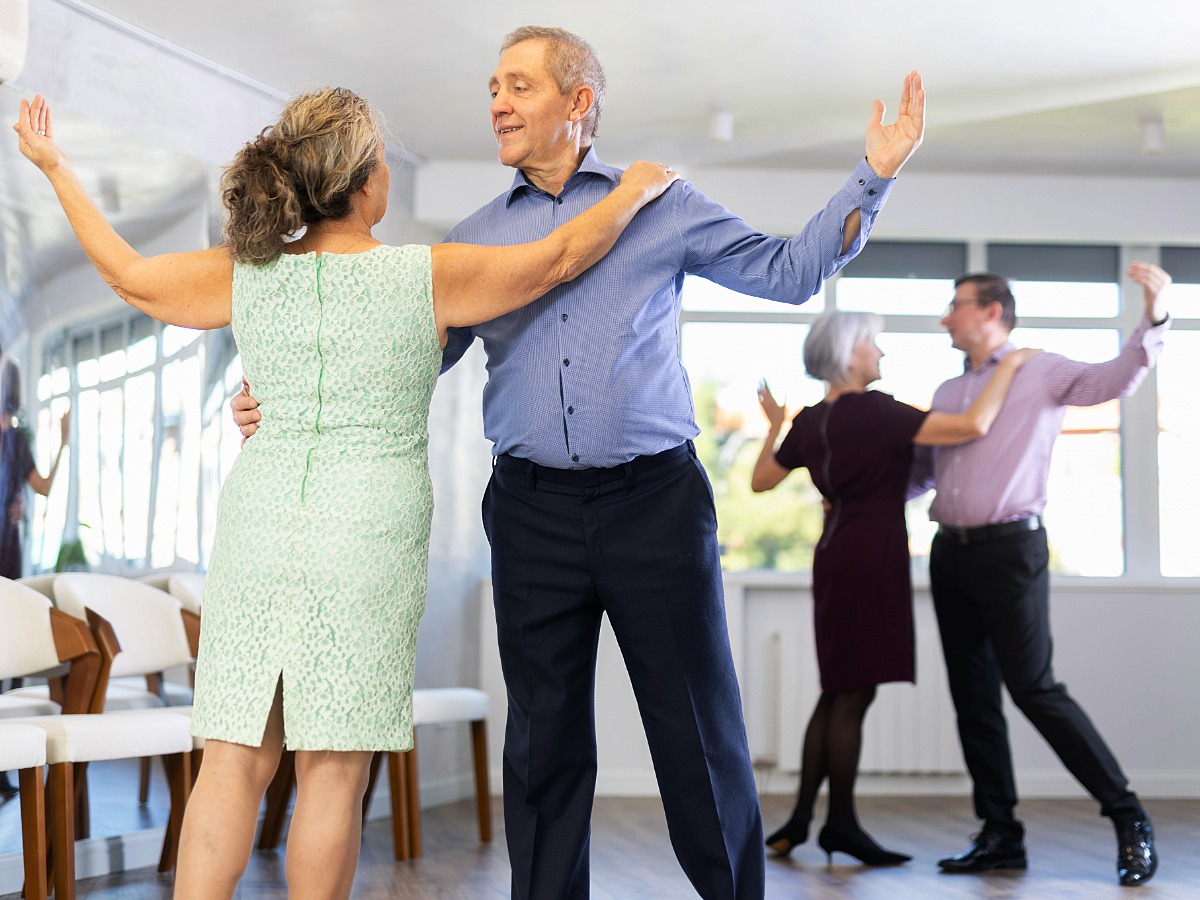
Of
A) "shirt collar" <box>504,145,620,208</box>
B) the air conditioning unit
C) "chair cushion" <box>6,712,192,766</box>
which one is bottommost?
"chair cushion" <box>6,712,192,766</box>

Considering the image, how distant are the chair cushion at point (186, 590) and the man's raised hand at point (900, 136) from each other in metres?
2.59

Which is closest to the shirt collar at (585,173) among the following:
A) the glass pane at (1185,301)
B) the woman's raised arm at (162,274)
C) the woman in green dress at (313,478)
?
the woman in green dress at (313,478)

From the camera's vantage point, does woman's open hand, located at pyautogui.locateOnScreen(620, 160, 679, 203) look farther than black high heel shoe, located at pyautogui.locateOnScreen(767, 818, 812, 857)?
No

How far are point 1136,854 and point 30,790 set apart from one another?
111 inches

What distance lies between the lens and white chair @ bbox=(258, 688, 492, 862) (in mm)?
3457

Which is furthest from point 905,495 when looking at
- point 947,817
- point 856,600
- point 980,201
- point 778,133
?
point 980,201

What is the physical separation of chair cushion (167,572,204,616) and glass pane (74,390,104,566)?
0.83 feet

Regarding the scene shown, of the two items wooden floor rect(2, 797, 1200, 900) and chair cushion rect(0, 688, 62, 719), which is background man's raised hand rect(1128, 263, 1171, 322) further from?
chair cushion rect(0, 688, 62, 719)

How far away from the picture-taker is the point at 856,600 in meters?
3.36

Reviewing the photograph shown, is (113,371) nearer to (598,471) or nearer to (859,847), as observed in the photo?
(598,471)

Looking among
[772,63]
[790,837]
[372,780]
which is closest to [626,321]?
[790,837]

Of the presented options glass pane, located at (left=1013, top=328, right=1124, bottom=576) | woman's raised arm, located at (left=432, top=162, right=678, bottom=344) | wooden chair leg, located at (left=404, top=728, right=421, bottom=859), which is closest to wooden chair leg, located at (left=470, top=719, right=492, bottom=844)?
wooden chair leg, located at (left=404, top=728, right=421, bottom=859)

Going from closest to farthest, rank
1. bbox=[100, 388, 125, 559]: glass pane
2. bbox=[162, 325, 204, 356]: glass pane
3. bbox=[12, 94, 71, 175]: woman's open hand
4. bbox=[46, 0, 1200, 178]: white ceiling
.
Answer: bbox=[12, 94, 71, 175]: woman's open hand → bbox=[100, 388, 125, 559]: glass pane → bbox=[46, 0, 1200, 178]: white ceiling → bbox=[162, 325, 204, 356]: glass pane

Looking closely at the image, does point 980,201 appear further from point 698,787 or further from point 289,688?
point 289,688
